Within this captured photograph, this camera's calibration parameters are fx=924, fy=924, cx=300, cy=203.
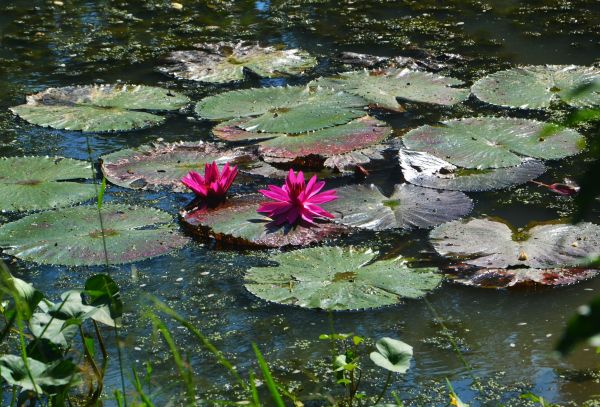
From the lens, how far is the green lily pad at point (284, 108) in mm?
3857

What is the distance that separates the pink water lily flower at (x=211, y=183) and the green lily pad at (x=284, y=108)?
616 mm

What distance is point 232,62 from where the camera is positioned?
4895 mm

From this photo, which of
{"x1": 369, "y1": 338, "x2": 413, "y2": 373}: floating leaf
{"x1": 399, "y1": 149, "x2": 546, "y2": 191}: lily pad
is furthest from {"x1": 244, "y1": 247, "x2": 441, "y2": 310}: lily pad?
{"x1": 369, "y1": 338, "x2": 413, "y2": 373}: floating leaf

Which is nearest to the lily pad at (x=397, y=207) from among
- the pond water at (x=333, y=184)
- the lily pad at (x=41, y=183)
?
the pond water at (x=333, y=184)

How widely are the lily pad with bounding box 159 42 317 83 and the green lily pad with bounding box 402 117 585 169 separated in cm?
122

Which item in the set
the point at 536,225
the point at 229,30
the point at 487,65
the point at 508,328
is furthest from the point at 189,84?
the point at 508,328

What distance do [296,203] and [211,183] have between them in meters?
0.33

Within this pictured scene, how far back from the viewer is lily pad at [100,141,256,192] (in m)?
3.41

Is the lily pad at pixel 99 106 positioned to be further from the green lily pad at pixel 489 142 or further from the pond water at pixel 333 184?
the green lily pad at pixel 489 142

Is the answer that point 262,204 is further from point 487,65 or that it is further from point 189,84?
point 487,65

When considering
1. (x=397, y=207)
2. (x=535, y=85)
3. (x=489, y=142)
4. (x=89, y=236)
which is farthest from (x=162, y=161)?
(x=535, y=85)

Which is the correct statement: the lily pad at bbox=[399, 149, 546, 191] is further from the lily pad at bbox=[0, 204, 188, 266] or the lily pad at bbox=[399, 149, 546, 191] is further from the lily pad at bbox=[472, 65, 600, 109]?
the lily pad at bbox=[0, 204, 188, 266]

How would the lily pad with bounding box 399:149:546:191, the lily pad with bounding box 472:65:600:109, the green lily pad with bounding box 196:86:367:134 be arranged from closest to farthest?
the lily pad with bounding box 399:149:546:191 < the green lily pad with bounding box 196:86:367:134 < the lily pad with bounding box 472:65:600:109

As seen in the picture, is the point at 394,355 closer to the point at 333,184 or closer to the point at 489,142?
the point at 333,184
